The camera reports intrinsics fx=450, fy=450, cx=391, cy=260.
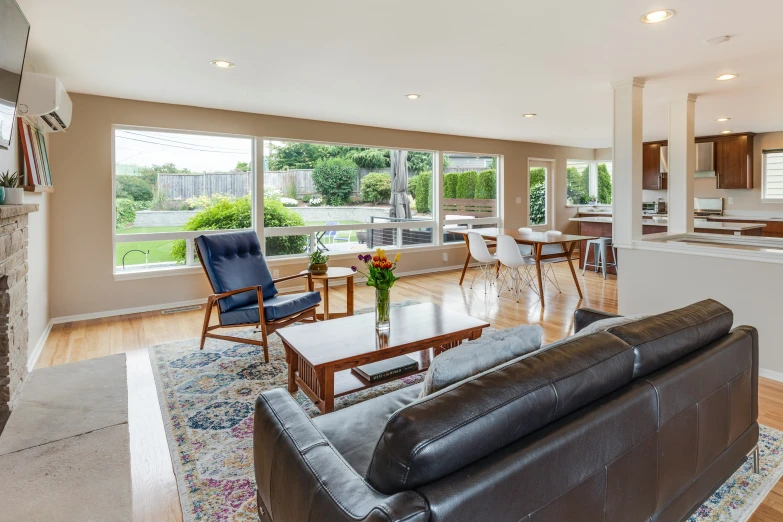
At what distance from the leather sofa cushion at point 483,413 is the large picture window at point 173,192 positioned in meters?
4.83

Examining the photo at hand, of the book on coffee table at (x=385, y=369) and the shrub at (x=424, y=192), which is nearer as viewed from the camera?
the book on coffee table at (x=385, y=369)

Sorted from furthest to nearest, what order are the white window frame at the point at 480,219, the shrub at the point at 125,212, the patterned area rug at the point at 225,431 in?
the white window frame at the point at 480,219 → the shrub at the point at 125,212 → the patterned area rug at the point at 225,431

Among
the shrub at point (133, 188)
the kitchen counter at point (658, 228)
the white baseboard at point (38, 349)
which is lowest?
the white baseboard at point (38, 349)

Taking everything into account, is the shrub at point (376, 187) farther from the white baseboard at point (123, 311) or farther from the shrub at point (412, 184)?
the white baseboard at point (123, 311)

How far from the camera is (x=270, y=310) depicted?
3.46 metres

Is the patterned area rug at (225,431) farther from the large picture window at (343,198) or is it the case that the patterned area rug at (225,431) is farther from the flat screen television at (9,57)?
the large picture window at (343,198)

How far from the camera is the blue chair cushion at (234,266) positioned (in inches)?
142

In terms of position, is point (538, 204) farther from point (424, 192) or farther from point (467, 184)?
point (424, 192)

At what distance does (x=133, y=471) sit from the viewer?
6.86 ft

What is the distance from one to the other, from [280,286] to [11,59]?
3804 mm

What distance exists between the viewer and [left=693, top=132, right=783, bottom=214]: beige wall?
24.3 ft

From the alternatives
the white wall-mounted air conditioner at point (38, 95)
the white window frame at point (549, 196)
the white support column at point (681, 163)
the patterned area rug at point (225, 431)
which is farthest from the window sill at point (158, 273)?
the white window frame at point (549, 196)

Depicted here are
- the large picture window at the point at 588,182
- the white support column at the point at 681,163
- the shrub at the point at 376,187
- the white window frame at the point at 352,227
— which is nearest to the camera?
the white support column at the point at 681,163

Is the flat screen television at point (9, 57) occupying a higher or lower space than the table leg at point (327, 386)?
higher
